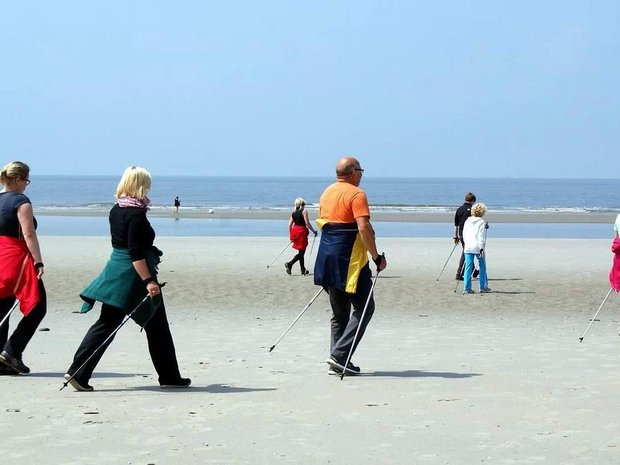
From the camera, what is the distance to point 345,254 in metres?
7.57

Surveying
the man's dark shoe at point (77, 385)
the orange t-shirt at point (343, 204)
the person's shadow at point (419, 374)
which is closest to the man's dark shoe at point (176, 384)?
the man's dark shoe at point (77, 385)

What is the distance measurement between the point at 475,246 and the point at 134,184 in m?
8.60

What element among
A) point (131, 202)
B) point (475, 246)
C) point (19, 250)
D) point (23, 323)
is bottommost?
point (23, 323)

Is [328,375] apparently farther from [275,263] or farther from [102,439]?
[275,263]

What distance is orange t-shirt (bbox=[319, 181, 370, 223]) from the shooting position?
745cm

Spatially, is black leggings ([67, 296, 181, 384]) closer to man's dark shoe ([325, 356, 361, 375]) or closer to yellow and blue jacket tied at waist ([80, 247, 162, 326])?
yellow and blue jacket tied at waist ([80, 247, 162, 326])

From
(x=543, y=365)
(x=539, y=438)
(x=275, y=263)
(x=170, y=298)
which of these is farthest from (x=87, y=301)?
(x=275, y=263)

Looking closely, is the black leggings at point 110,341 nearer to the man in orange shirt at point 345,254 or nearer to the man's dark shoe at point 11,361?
the man's dark shoe at point 11,361

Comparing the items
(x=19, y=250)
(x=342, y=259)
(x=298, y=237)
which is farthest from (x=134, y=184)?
(x=298, y=237)

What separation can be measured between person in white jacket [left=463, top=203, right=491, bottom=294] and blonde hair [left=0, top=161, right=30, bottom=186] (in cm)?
→ 813

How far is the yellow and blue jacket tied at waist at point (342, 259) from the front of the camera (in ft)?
24.8

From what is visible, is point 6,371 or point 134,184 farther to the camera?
point 6,371

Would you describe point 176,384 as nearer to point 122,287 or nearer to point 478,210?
point 122,287

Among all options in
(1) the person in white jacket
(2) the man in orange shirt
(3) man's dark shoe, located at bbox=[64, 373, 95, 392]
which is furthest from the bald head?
(1) the person in white jacket
